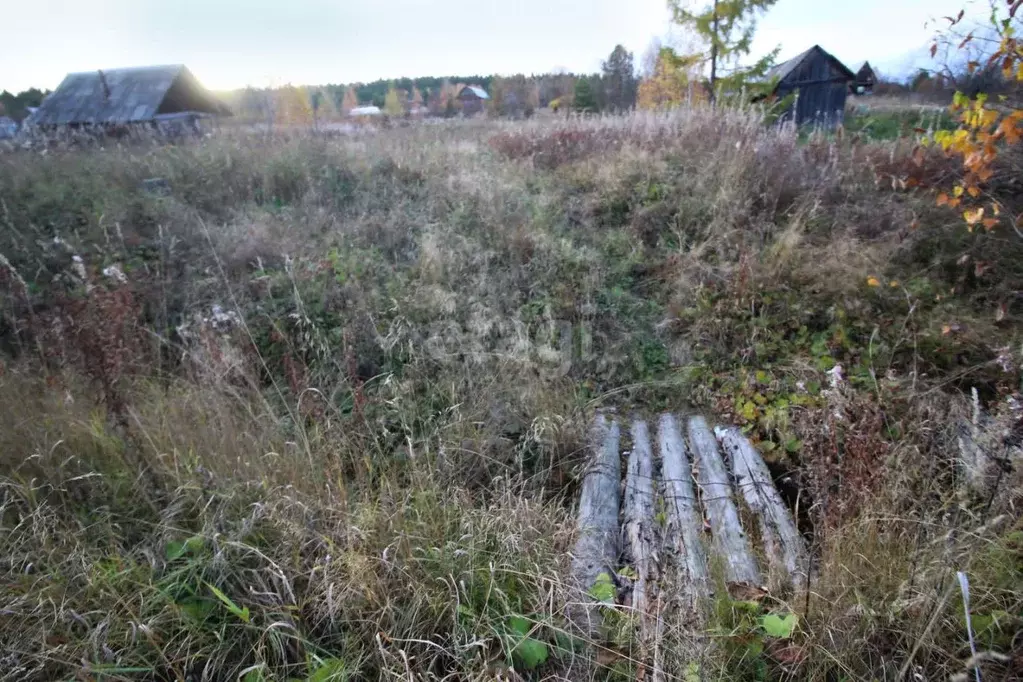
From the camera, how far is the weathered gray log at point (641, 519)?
2.02 m

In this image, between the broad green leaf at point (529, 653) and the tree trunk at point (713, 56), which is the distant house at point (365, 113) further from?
the broad green leaf at point (529, 653)

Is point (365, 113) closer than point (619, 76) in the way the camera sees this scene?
Yes

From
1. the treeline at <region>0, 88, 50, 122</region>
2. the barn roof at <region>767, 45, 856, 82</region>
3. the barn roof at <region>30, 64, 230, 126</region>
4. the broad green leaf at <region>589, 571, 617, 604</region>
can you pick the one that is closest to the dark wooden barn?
the barn roof at <region>767, 45, 856, 82</region>

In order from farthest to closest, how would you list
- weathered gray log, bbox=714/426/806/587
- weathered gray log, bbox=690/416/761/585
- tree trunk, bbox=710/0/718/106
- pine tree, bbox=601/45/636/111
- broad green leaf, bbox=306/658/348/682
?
pine tree, bbox=601/45/636/111, tree trunk, bbox=710/0/718/106, weathered gray log, bbox=690/416/761/585, weathered gray log, bbox=714/426/806/587, broad green leaf, bbox=306/658/348/682

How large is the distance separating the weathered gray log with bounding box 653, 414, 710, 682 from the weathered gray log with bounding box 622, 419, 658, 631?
0.06m

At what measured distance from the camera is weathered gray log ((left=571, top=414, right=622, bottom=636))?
1.89 metres

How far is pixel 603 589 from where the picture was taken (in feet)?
6.34

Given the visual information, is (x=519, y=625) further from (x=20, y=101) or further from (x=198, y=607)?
(x=20, y=101)

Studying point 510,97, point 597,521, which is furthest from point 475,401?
point 510,97

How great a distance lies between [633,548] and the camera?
232 centimetres

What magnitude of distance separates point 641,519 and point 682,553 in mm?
315

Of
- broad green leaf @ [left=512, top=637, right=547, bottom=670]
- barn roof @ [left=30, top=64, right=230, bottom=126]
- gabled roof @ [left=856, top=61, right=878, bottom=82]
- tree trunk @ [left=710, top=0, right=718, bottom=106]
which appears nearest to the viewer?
broad green leaf @ [left=512, top=637, right=547, bottom=670]

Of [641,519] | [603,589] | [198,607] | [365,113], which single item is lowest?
[641,519]

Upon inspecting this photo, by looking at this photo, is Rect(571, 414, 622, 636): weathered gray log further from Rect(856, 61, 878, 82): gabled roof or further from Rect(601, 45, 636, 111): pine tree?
Rect(601, 45, 636, 111): pine tree
